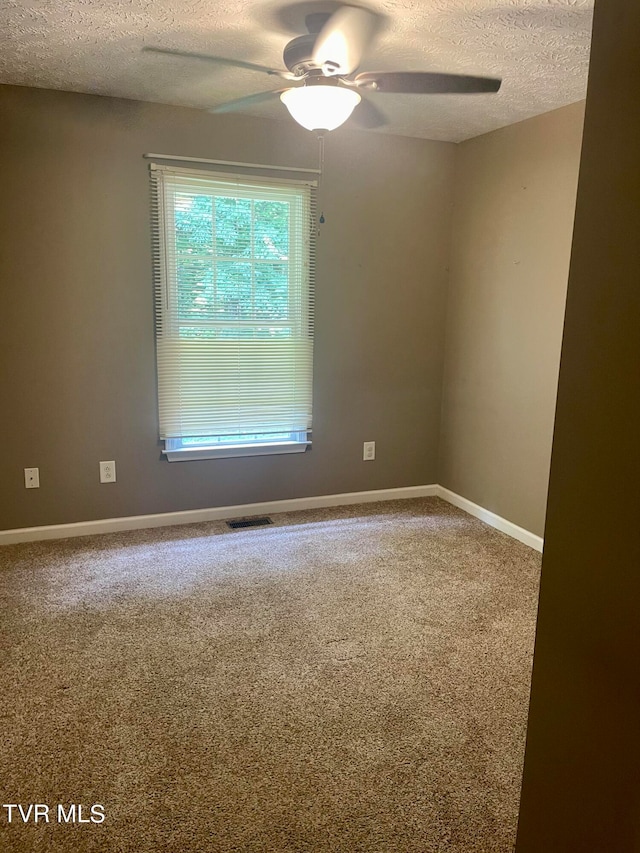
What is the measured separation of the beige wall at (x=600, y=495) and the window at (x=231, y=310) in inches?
111

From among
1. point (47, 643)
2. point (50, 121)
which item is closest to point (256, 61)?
point (50, 121)

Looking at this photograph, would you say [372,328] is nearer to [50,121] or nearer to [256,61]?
[256,61]

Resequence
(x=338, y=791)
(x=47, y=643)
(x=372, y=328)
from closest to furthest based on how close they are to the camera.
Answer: (x=338, y=791), (x=47, y=643), (x=372, y=328)

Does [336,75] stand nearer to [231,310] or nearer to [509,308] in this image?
[231,310]

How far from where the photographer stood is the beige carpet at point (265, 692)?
1591 millimetres

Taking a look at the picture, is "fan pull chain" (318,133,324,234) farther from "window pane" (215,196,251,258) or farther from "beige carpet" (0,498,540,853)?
"beige carpet" (0,498,540,853)

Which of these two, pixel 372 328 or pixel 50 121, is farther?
pixel 372 328

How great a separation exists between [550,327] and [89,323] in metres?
2.54

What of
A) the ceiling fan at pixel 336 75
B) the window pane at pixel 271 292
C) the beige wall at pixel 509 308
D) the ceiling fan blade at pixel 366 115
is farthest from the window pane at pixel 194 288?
the beige wall at pixel 509 308

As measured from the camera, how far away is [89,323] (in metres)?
3.30

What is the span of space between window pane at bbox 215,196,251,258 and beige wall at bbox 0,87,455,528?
0.88 feet

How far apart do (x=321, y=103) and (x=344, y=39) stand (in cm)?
22

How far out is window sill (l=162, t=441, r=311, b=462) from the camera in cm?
360

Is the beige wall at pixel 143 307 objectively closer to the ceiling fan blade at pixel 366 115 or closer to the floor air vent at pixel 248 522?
the floor air vent at pixel 248 522
